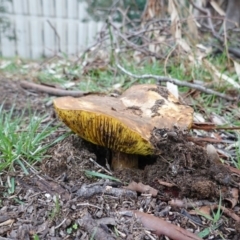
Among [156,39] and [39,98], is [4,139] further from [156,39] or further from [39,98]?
[156,39]

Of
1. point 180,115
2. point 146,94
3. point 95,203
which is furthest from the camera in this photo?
point 146,94

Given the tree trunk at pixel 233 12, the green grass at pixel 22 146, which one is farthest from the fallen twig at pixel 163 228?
the tree trunk at pixel 233 12

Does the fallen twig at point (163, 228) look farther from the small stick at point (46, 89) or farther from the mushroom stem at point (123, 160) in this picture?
the small stick at point (46, 89)

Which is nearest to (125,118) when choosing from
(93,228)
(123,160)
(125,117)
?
(125,117)

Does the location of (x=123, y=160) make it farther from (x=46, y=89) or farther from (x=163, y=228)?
(x=46, y=89)

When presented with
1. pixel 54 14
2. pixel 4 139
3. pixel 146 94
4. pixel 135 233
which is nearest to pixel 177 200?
pixel 135 233

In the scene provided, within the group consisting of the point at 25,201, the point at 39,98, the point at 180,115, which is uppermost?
the point at 180,115

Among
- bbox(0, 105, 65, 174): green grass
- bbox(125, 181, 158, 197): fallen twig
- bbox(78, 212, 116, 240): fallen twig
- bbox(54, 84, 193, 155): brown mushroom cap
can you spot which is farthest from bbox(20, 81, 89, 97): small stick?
bbox(78, 212, 116, 240): fallen twig

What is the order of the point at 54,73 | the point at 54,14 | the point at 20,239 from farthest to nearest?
the point at 54,14, the point at 54,73, the point at 20,239
